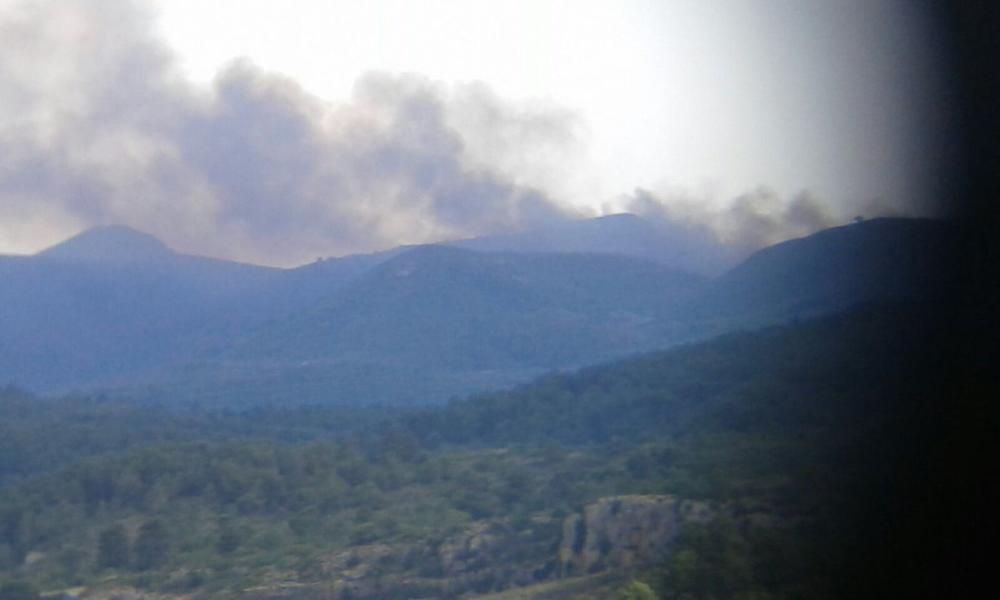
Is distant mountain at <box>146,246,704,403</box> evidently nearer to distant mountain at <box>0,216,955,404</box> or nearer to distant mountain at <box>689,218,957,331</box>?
distant mountain at <box>0,216,955,404</box>

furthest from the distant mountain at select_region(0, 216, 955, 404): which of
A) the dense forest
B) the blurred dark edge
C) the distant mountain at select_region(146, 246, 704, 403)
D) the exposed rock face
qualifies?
the blurred dark edge

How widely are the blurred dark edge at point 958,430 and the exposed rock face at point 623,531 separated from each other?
18.4ft

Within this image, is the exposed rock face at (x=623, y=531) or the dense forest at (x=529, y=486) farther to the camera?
the exposed rock face at (x=623, y=531)

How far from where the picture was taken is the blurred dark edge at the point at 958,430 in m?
20.5

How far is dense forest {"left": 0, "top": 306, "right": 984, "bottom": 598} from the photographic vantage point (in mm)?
27891

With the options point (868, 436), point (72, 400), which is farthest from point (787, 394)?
point (72, 400)

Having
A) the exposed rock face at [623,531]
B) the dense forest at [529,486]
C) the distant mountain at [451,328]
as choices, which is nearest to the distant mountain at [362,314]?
the distant mountain at [451,328]

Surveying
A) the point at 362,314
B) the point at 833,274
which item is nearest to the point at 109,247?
the point at 362,314

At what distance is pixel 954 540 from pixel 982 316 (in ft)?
22.1

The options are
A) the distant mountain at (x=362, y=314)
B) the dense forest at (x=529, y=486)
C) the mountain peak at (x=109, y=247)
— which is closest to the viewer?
the dense forest at (x=529, y=486)

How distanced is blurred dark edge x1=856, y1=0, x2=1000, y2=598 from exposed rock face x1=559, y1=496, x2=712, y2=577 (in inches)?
221

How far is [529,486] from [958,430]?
24219 mm

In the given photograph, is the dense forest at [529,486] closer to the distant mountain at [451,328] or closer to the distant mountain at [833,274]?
the distant mountain at [833,274]

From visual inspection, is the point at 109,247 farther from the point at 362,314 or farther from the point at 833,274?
the point at 833,274
